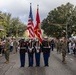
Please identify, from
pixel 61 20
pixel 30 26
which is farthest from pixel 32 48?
pixel 61 20

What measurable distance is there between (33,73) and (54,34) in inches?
4181

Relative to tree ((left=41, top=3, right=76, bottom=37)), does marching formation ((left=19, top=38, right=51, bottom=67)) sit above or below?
below

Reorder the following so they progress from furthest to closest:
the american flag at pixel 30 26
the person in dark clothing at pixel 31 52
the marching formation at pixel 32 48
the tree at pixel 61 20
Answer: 1. the tree at pixel 61 20
2. the american flag at pixel 30 26
3. the person in dark clothing at pixel 31 52
4. the marching formation at pixel 32 48

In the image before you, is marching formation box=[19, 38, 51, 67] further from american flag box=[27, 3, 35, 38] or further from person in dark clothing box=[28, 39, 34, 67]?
american flag box=[27, 3, 35, 38]

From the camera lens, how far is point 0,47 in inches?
1353

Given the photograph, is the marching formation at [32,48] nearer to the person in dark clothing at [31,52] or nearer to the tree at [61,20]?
the person in dark clothing at [31,52]

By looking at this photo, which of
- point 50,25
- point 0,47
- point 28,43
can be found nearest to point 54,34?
point 50,25

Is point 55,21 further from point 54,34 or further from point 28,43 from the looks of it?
point 28,43

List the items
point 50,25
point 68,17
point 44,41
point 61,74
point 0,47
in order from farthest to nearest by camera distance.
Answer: point 50,25
point 68,17
point 0,47
point 44,41
point 61,74

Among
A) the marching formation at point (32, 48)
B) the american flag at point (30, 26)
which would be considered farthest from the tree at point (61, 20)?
the marching formation at point (32, 48)

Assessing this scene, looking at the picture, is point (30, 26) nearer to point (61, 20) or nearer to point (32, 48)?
point (32, 48)

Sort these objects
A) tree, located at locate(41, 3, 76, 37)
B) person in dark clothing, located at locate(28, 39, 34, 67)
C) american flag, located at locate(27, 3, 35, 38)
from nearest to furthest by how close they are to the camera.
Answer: person in dark clothing, located at locate(28, 39, 34, 67), american flag, located at locate(27, 3, 35, 38), tree, located at locate(41, 3, 76, 37)

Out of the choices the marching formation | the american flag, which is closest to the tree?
the american flag

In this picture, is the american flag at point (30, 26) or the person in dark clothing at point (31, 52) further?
the american flag at point (30, 26)
